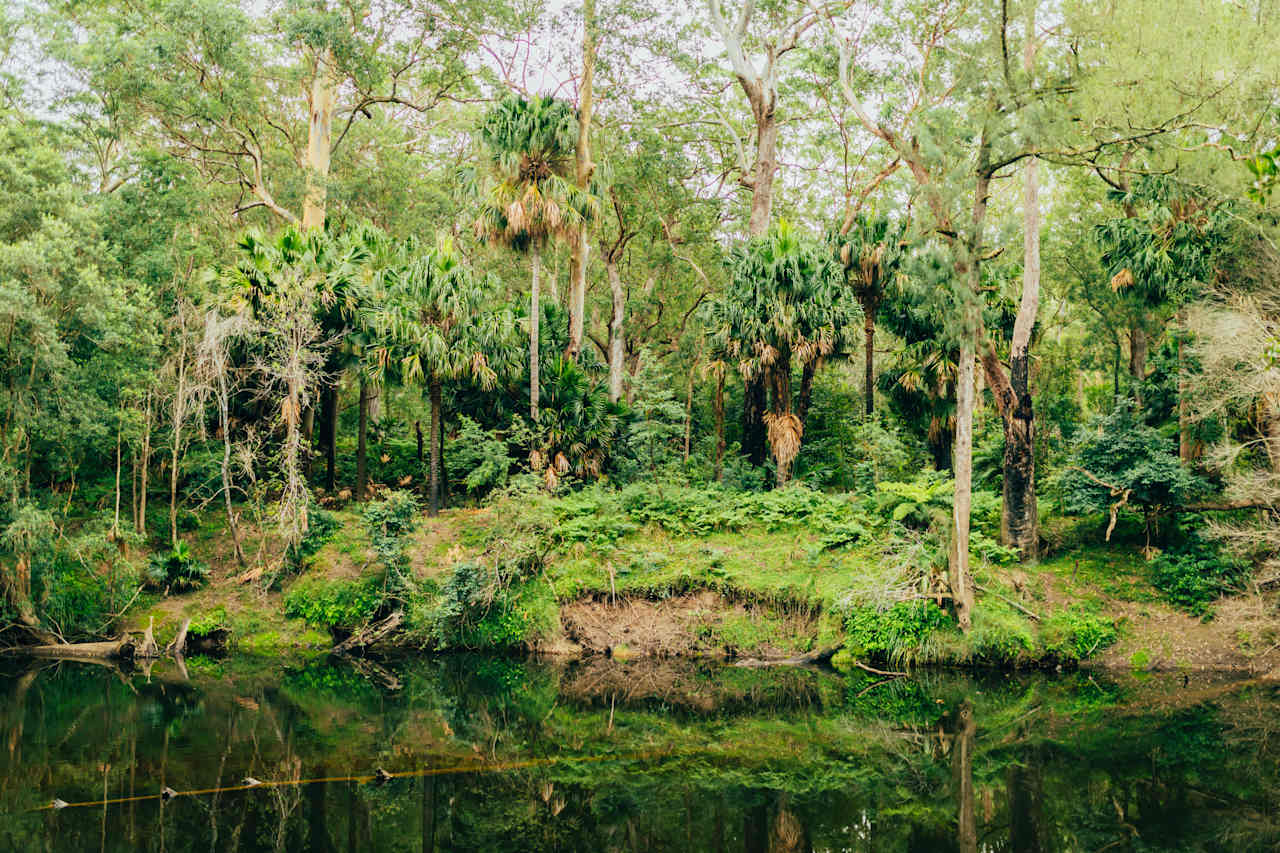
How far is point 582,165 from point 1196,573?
57.7 feet

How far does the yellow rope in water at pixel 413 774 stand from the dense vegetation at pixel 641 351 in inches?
281

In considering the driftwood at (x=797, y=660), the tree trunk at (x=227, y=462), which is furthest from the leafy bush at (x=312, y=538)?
the driftwood at (x=797, y=660)

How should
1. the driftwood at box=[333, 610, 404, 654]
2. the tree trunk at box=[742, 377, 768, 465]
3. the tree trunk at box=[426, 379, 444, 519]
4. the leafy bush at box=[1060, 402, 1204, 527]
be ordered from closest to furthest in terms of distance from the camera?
the leafy bush at box=[1060, 402, 1204, 527] < the driftwood at box=[333, 610, 404, 654] < the tree trunk at box=[426, 379, 444, 519] < the tree trunk at box=[742, 377, 768, 465]

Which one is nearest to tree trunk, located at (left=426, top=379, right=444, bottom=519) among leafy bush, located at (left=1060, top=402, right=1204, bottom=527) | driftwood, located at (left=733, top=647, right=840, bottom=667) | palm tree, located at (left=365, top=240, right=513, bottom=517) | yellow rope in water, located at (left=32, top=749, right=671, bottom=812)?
palm tree, located at (left=365, top=240, right=513, bottom=517)

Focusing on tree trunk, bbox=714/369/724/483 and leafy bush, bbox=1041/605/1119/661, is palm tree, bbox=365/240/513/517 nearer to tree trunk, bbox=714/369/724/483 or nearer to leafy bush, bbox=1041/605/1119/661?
tree trunk, bbox=714/369/724/483

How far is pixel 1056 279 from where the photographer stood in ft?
101

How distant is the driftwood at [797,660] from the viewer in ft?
61.1

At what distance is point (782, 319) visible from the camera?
22688 mm

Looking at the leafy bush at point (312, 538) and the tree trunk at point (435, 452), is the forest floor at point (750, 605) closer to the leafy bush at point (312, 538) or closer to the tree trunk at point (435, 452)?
the leafy bush at point (312, 538)

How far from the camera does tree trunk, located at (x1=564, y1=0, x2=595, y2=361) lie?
2559 cm

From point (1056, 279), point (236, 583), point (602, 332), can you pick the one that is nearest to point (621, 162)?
point (602, 332)

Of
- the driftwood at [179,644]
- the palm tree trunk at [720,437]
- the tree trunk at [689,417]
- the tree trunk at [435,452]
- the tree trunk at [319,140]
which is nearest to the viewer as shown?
the driftwood at [179,644]

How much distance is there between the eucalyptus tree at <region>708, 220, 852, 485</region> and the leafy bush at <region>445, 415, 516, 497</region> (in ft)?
20.6

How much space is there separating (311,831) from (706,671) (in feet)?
32.3
